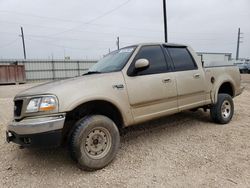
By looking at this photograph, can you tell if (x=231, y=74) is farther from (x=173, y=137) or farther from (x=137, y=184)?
(x=137, y=184)

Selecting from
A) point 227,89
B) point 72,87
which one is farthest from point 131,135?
point 227,89

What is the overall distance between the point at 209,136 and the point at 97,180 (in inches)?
97.2

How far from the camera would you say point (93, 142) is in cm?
308

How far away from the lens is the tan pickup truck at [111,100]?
9.04 feet

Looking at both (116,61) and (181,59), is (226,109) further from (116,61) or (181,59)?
(116,61)

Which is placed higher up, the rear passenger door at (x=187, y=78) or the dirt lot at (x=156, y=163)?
the rear passenger door at (x=187, y=78)

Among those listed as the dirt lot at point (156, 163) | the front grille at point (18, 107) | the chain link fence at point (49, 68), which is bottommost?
the dirt lot at point (156, 163)

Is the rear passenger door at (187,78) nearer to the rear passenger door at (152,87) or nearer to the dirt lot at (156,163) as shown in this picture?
the rear passenger door at (152,87)

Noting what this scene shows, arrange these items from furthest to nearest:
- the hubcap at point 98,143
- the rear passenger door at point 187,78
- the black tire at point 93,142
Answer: the rear passenger door at point 187,78
the hubcap at point 98,143
the black tire at point 93,142

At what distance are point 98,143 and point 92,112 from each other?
1.73ft

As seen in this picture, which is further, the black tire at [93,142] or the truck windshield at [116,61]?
the truck windshield at [116,61]

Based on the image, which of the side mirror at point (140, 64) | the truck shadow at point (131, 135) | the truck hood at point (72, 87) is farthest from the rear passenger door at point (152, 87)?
the truck shadow at point (131, 135)

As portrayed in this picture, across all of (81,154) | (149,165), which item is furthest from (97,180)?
(149,165)

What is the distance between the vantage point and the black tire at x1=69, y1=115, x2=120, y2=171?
9.50 ft
